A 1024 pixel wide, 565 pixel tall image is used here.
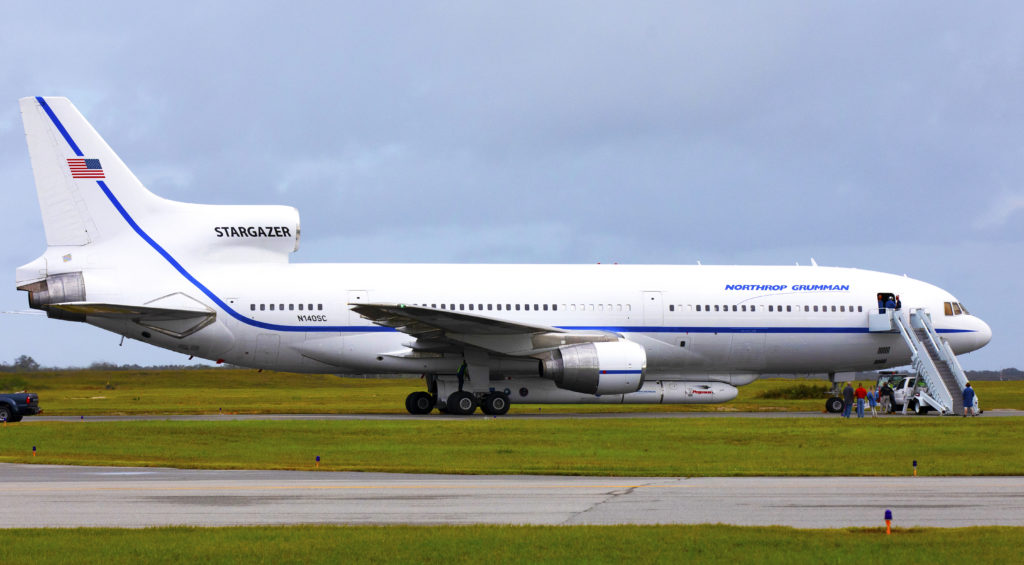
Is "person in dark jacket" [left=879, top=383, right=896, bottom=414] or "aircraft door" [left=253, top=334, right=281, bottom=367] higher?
"aircraft door" [left=253, top=334, right=281, bottom=367]

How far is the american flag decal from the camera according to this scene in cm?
3081

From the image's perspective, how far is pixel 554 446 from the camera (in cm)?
2164

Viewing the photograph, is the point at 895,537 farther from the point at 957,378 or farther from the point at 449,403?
the point at 957,378

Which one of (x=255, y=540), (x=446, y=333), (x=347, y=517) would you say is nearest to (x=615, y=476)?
(x=347, y=517)

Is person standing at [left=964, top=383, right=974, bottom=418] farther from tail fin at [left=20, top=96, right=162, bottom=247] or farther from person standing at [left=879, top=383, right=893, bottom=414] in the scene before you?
tail fin at [left=20, top=96, right=162, bottom=247]

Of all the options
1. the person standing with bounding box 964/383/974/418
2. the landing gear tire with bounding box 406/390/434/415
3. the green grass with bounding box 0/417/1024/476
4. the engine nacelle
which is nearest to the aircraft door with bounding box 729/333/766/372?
the engine nacelle

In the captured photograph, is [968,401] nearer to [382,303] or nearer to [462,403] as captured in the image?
[462,403]

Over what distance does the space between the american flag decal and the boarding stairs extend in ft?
78.0

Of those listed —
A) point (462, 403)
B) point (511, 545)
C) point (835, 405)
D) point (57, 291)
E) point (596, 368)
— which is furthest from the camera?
point (835, 405)

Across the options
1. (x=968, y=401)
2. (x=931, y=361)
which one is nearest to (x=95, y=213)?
(x=931, y=361)

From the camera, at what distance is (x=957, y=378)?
32469 mm

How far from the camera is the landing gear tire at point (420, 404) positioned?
32.3 m

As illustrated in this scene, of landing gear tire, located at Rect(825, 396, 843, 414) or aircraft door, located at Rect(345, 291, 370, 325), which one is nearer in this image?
aircraft door, located at Rect(345, 291, 370, 325)

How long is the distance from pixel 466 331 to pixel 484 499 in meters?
16.3
